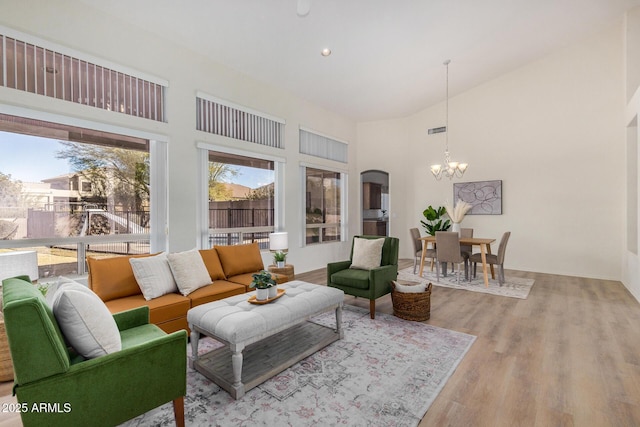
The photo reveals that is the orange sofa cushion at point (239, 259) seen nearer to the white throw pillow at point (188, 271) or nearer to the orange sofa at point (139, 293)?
the orange sofa at point (139, 293)

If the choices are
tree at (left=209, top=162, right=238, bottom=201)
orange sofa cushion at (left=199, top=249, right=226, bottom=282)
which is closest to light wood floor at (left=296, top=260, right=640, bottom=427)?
orange sofa cushion at (left=199, top=249, right=226, bottom=282)

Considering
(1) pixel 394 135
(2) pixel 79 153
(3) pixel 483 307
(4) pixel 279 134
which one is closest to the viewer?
(2) pixel 79 153

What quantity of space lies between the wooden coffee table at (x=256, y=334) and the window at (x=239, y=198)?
218 cm

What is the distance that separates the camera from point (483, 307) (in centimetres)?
397

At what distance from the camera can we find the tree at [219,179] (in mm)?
4598

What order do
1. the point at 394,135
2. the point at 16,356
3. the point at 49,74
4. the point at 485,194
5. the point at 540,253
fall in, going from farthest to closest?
the point at 394,135 < the point at 485,194 < the point at 540,253 < the point at 49,74 < the point at 16,356

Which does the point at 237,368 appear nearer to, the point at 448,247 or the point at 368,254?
the point at 368,254

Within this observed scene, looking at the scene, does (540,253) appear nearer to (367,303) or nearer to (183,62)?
(367,303)

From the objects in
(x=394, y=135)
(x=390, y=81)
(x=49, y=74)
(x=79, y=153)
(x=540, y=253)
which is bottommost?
(x=540, y=253)

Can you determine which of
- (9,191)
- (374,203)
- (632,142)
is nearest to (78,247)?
(9,191)

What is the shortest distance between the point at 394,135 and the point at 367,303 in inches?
198

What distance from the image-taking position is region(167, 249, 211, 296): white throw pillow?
10.0 feet

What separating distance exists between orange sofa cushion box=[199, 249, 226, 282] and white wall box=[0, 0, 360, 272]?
689mm

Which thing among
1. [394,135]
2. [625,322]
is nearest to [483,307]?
[625,322]
